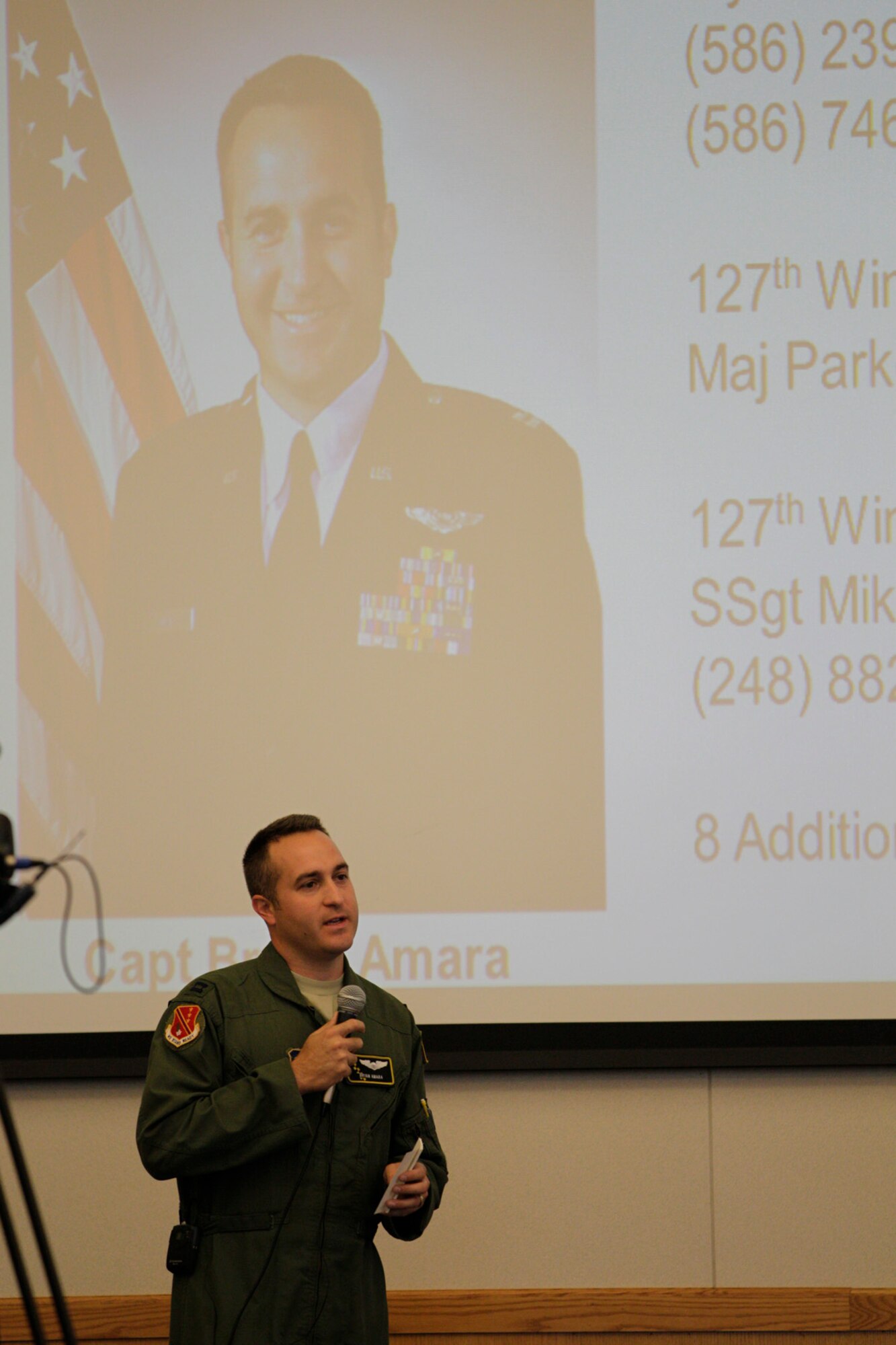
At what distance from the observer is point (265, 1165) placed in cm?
221

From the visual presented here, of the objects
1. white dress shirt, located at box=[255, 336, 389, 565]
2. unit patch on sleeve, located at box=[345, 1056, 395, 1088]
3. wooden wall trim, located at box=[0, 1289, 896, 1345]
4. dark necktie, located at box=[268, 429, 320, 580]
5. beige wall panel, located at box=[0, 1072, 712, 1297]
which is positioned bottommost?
wooden wall trim, located at box=[0, 1289, 896, 1345]

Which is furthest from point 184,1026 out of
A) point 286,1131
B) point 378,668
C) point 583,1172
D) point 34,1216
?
point 583,1172

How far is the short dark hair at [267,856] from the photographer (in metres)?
2.35

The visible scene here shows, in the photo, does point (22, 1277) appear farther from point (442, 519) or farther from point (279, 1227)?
point (442, 519)

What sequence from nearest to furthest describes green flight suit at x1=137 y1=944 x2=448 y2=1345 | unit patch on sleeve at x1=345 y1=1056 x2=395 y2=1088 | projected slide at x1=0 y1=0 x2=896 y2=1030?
1. green flight suit at x1=137 y1=944 x2=448 y2=1345
2. unit patch on sleeve at x1=345 y1=1056 x2=395 y2=1088
3. projected slide at x1=0 y1=0 x2=896 y2=1030

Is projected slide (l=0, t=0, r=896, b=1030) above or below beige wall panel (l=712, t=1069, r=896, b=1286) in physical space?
above

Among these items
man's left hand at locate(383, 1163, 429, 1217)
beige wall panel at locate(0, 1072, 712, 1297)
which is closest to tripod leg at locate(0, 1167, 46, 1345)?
man's left hand at locate(383, 1163, 429, 1217)

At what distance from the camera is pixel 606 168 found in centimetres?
350

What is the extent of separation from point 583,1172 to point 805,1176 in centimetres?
55

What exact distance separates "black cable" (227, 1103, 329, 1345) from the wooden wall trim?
1433 millimetres

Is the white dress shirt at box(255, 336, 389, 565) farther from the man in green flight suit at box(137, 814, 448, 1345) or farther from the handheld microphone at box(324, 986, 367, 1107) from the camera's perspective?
the handheld microphone at box(324, 986, 367, 1107)

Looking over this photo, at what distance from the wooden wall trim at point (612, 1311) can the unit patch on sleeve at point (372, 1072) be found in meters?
1.43

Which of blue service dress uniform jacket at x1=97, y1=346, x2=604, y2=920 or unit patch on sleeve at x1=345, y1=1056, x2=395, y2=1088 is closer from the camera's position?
unit patch on sleeve at x1=345, y1=1056, x2=395, y2=1088

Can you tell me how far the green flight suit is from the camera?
84.5 inches
